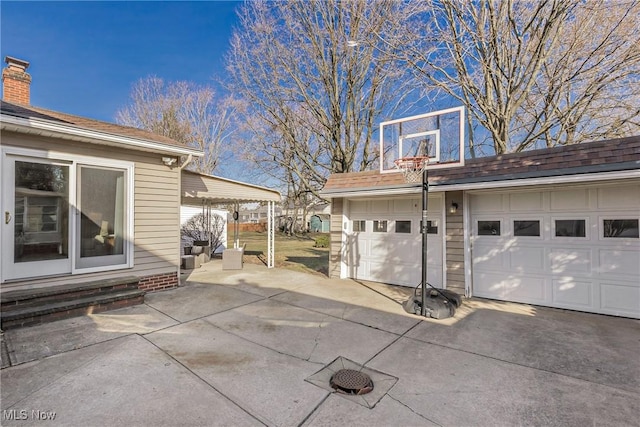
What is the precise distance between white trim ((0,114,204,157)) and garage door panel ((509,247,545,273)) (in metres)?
7.42

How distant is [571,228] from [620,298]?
137 centimetres

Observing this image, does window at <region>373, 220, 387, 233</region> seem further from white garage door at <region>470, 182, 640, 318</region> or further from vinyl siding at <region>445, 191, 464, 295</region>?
white garage door at <region>470, 182, 640, 318</region>

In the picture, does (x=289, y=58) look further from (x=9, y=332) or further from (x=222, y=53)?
(x=9, y=332)

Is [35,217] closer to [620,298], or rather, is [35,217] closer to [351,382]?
[351,382]

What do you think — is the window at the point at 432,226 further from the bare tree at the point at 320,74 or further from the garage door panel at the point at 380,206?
the bare tree at the point at 320,74

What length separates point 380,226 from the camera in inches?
308

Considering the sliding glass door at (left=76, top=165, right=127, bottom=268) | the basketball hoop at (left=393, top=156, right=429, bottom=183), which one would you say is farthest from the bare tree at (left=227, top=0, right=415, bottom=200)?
the sliding glass door at (left=76, top=165, right=127, bottom=268)

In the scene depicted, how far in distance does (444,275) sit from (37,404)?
264 inches

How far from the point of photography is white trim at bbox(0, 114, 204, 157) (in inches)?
170

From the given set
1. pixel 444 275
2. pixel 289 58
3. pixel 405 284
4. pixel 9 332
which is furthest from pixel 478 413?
pixel 289 58

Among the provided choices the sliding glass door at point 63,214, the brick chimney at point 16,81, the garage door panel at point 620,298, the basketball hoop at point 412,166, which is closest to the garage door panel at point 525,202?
the garage door panel at point 620,298

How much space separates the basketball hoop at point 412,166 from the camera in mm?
5759

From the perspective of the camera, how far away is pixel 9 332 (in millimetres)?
3939

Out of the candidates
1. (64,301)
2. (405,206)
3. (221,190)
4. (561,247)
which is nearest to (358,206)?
(405,206)
